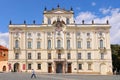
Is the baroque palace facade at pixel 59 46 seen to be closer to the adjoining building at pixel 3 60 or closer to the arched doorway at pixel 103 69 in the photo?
the arched doorway at pixel 103 69

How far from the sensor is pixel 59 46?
8475cm

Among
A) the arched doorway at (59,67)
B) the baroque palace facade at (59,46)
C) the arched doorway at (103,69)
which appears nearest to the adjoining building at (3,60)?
the baroque palace facade at (59,46)

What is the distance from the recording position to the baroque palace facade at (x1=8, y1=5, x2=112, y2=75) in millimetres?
83981

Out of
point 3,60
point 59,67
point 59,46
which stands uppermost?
point 59,46

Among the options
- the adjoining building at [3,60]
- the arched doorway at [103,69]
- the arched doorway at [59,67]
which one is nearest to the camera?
the arched doorway at [103,69]

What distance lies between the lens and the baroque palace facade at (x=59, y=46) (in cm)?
8398

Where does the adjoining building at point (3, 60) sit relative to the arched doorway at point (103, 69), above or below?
above

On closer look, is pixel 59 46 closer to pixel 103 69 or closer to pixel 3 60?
pixel 103 69

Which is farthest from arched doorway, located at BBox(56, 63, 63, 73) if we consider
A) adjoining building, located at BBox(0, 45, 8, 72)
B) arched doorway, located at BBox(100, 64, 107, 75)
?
adjoining building, located at BBox(0, 45, 8, 72)

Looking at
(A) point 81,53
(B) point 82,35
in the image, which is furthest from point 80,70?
(B) point 82,35

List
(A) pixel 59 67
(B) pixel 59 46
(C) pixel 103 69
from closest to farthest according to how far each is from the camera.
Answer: (C) pixel 103 69
(A) pixel 59 67
(B) pixel 59 46

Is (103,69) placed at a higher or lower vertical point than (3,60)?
lower

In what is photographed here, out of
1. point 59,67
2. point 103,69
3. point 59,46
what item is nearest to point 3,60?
point 59,67

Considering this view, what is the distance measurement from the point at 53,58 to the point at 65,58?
3378 millimetres
